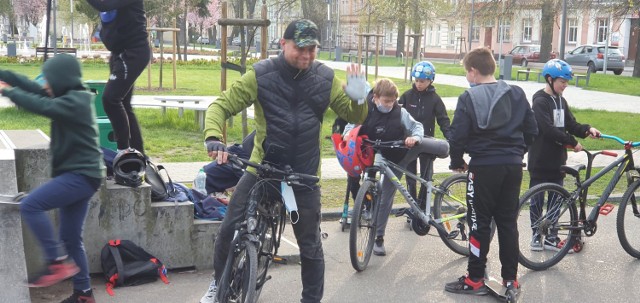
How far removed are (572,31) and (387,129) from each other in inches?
2472

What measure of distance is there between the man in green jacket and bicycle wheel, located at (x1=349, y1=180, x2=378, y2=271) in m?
1.41

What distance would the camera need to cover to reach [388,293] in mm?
6102

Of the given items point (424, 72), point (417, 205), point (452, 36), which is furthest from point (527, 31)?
point (417, 205)

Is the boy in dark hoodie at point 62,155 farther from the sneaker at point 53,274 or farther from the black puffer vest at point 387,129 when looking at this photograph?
the black puffer vest at point 387,129

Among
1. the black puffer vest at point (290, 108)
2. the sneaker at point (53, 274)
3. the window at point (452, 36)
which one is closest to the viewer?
the sneaker at point (53, 274)

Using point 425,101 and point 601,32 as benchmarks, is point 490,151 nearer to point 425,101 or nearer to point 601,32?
point 425,101

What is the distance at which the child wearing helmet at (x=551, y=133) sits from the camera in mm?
7121

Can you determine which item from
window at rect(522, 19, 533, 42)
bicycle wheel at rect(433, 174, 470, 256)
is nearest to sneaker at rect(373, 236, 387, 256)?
bicycle wheel at rect(433, 174, 470, 256)

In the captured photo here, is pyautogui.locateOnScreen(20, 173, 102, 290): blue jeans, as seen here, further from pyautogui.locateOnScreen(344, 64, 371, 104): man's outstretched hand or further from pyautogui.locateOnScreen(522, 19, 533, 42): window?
pyautogui.locateOnScreen(522, 19, 533, 42): window

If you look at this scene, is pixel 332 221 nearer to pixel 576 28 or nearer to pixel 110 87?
pixel 110 87

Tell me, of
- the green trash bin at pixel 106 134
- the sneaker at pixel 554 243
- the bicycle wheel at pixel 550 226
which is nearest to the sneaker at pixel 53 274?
the green trash bin at pixel 106 134

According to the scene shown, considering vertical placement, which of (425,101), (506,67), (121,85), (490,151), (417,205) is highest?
(121,85)

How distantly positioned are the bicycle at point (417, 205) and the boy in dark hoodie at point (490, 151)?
3.02ft

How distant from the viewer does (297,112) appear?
16.2 feet
